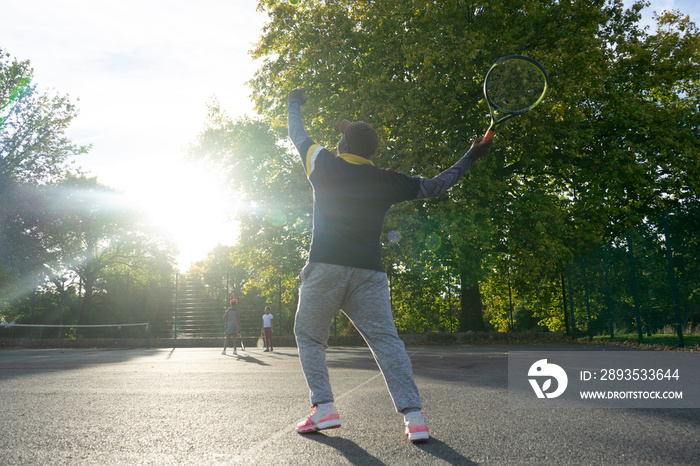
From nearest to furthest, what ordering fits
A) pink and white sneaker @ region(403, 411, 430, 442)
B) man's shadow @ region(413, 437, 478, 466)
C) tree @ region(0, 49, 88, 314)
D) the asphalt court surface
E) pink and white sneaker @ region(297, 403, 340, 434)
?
1. man's shadow @ region(413, 437, 478, 466)
2. the asphalt court surface
3. pink and white sneaker @ region(403, 411, 430, 442)
4. pink and white sneaker @ region(297, 403, 340, 434)
5. tree @ region(0, 49, 88, 314)

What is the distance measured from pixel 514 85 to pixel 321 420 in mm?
3717

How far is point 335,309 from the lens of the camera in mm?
3379

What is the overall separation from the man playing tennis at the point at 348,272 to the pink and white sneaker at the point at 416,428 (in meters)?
0.11

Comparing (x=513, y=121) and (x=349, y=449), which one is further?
(x=513, y=121)

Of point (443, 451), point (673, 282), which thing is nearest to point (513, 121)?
point (673, 282)

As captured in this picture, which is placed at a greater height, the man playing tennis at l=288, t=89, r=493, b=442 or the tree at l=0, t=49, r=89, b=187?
the tree at l=0, t=49, r=89, b=187

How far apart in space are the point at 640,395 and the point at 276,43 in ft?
57.6

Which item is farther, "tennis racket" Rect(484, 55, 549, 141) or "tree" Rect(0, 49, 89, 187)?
"tree" Rect(0, 49, 89, 187)

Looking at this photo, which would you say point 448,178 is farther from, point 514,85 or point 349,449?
point 514,85

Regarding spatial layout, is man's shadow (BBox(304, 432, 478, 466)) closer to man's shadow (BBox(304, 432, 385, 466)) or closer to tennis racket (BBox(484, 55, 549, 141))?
man's shadow (BBox(304, 432, 385, 466))

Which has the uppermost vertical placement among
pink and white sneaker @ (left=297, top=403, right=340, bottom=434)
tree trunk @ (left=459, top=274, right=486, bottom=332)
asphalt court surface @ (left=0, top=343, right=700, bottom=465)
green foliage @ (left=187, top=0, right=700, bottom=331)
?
green foliage @ (left=187, top=0, right=700, bottom=331)

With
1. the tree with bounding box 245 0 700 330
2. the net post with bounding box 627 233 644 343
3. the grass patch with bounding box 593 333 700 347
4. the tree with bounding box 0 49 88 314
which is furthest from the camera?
the tree with bounding box 0 49 88 314

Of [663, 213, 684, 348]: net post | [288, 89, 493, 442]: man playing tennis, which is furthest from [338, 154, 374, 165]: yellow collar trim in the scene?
[663, 213, 684, 348]: net post

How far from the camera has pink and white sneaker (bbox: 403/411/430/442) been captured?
2.96 m
